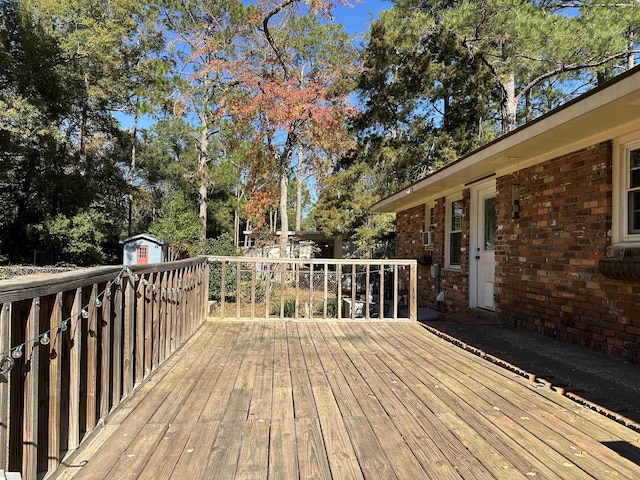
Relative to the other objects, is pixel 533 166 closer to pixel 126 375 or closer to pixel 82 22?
pixel 126 375

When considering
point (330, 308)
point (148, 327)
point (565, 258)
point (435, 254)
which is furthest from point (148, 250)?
point (565, 258)

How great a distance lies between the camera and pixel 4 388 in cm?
139

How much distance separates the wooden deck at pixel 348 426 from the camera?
187 centimetres

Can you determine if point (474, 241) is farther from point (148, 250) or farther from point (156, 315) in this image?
point (148, 250)

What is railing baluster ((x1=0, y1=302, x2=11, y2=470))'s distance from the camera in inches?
54.3

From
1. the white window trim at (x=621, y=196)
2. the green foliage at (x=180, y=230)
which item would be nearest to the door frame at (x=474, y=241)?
the white window trim at (x=621, y=196)

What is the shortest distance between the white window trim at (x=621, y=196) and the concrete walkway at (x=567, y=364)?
1.00 metres

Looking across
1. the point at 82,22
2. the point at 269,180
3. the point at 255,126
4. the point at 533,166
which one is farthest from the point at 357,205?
the point at 82,22

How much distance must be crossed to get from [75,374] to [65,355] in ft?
0.32

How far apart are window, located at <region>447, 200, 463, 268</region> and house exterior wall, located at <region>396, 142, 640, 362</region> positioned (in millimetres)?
1286

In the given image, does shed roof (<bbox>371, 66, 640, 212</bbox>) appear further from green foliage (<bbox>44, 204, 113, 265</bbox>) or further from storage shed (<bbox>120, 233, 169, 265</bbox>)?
green foliage (<bbox>44, 204, 113, 265</bbox>)

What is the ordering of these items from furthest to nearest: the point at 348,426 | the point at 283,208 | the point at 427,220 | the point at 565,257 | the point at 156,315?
the point at 283,208
the point at 427,220
the point at 565,257
the point at 156,315
the point at 348,426

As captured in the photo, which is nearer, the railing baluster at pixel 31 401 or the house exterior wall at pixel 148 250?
the railing baluster at pixel 31 401

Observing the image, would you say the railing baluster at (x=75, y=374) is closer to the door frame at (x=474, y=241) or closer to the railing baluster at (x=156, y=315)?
the railing baluster at (x=156, y=315)
